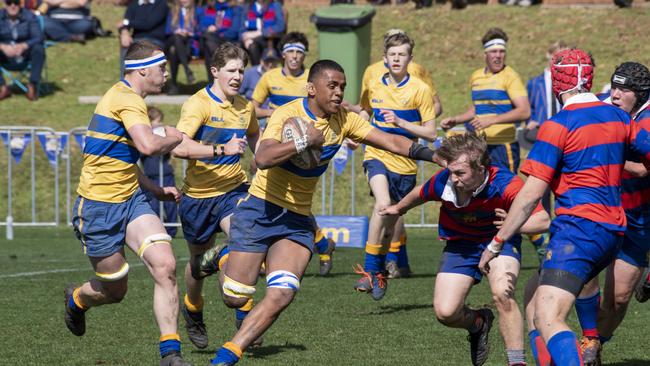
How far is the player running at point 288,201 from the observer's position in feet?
24.9

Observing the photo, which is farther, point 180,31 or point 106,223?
point 180,31

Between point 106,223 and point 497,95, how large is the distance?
6.98 m

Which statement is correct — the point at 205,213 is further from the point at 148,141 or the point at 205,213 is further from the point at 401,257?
the point at 401,257

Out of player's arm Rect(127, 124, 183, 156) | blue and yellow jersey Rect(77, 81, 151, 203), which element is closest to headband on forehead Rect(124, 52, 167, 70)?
A: blue and yellow jersey Rect(77, 81, 151, 203)

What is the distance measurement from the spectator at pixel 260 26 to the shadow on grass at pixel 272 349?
41.6 ft

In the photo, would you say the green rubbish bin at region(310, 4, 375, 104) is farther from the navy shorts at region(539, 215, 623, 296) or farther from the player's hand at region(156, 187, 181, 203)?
the navy shorts at region(539, 215, 623, 296)

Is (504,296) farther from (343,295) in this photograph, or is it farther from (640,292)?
(343,295)

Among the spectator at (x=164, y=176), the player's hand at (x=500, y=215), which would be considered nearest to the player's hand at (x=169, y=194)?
the player's hand at (x=500, y=215)

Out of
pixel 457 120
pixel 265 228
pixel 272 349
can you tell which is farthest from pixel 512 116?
pixel 265 228

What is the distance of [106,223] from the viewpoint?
7895 mm

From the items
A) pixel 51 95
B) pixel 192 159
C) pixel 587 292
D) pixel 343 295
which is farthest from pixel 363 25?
pixel 587 292

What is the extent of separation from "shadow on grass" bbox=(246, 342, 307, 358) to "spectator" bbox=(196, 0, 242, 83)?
42.9ft

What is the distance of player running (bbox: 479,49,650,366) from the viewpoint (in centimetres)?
645

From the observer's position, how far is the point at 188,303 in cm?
873
